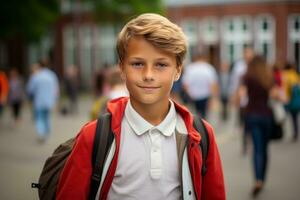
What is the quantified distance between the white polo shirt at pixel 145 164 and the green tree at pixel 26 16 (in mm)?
20531

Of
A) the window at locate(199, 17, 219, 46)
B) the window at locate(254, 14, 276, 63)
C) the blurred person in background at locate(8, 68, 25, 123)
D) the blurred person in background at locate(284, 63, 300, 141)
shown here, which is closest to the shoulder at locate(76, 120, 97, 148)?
the blurred person in background at locate(284, 63, 300, 141)

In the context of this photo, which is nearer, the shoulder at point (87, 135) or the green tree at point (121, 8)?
the shoulder at point (87, 135)

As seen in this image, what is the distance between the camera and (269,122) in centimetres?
695

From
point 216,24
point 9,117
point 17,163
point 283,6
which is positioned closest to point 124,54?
point 17,163

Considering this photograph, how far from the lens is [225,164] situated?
8.65 m

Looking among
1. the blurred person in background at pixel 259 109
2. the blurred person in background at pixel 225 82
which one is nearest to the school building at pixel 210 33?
the blurred person in background at pixel 225 82

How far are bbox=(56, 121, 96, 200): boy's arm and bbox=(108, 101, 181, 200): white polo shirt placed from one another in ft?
0.42

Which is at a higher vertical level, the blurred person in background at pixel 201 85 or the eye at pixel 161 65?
the eye at pixel 161 65

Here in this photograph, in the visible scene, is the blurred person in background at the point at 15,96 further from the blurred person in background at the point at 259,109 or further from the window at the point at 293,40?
the window at the point at 293,40

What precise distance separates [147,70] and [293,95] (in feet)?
32.9

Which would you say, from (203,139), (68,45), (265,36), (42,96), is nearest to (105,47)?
(68,45)

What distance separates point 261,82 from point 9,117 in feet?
44.6

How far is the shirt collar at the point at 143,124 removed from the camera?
233cm

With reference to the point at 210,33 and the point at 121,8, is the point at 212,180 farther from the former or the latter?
the point at 210,33
